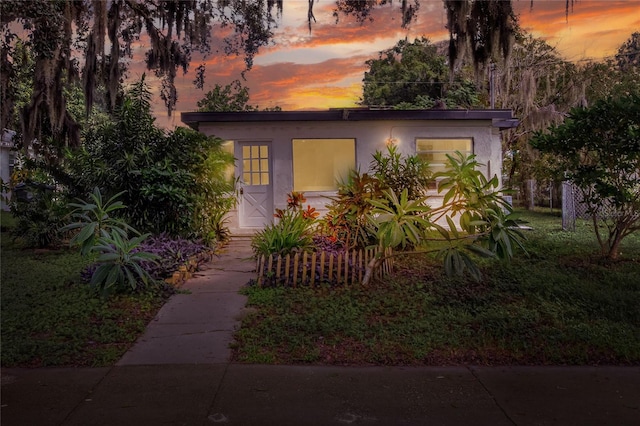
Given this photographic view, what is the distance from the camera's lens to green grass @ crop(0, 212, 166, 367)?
5.52 metres

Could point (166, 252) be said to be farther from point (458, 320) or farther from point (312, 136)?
point (312, 136)

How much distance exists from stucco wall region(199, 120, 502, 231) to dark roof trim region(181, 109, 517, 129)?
0.28m

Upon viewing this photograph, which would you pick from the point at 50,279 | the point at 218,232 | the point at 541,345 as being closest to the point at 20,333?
the point at 50,279

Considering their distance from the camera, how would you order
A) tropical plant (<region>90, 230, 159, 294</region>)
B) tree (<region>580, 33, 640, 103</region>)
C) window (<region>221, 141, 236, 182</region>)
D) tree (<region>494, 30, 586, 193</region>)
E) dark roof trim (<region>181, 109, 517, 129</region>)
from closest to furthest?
1. tropical plant (<region>90, 230, 159, 294</region>)
2. window (<region>221, 141, 236, 182</region>)
3. dark roof trim (<region>181, 109, 517, 129</region>)
4. tree (<region>494, 30, 586, 193</region>)
5. tree (<region>580, 33, 640, 103</region>)

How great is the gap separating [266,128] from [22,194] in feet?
32.1

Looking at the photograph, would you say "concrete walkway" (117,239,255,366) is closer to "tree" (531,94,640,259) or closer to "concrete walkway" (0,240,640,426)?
"concrete walkway" (0,240,640,426)

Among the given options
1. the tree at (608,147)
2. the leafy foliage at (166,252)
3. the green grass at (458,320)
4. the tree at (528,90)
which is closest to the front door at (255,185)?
the leafy foliage at (166,252)

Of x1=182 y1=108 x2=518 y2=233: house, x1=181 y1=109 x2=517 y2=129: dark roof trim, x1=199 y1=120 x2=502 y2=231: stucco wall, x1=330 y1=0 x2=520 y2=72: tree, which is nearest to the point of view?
x1=330 y1=0 x2=520 y2=72: tree

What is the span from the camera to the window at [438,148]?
1505 cm

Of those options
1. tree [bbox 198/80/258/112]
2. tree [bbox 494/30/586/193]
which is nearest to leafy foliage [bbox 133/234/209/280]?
tree [bbox 494/30/586/193]

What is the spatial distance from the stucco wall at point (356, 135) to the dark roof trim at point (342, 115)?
0.92ft

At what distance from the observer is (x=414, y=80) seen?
29.9 meters

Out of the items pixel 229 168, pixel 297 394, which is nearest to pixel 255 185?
pixel 229 168

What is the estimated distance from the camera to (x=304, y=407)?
14.1ft
